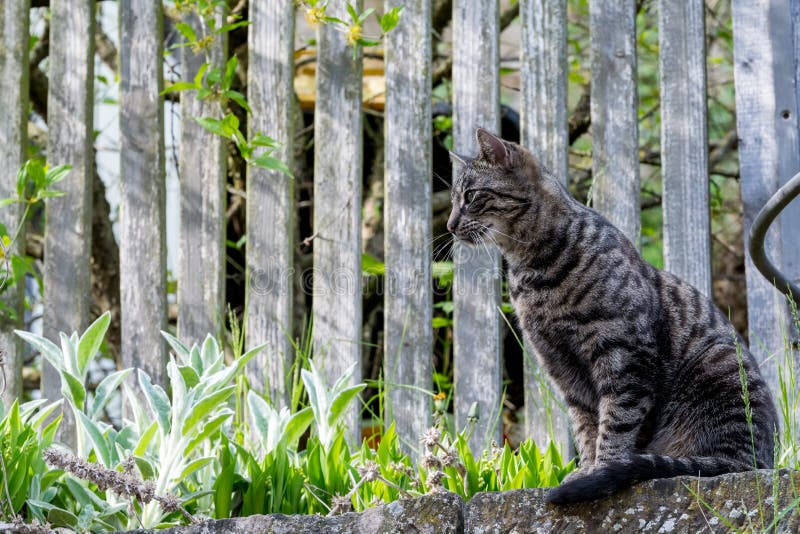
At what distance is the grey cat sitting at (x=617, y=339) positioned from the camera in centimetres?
247

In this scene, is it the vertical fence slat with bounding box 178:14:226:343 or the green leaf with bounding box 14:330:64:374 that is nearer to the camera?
the green leaf with bounding box 14:330:64:374

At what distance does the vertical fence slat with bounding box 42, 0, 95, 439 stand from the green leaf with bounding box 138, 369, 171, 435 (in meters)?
0.92

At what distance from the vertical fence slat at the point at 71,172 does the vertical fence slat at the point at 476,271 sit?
1223mm

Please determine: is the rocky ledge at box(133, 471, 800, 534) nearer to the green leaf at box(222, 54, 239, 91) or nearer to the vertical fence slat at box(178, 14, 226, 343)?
the vertical fence slat at box(178, 14, 226, 343)

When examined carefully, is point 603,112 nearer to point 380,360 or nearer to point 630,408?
point 630,408

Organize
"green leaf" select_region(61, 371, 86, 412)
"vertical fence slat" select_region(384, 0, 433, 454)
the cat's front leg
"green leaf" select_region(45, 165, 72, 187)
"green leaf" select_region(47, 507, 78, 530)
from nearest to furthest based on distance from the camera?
"green leaf" select_region(47, 507, 78, 530), the cat's front leg, "green leaf" select_region(61, 371, 86, 412), "green leaf" select_region(45, 165, 72, 187), "vertical fence slat" select_region(384, 0, 433, 454)

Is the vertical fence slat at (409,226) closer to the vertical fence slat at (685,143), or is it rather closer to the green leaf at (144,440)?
the vertical fence slat at (685,143)

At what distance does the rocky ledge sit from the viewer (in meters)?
1.85

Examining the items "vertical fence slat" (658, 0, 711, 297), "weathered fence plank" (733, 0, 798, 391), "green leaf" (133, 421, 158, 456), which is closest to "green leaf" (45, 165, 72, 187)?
"green leaf" (133, 421, 158, 456)

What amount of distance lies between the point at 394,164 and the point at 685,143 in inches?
36.2

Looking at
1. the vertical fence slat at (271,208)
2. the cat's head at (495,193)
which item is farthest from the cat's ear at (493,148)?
the vertical fence slat at (271,208)

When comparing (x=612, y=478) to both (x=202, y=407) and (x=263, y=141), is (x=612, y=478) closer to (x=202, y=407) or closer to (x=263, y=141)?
(x=202, y=407)

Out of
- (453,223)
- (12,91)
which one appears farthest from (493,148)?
(12,91)

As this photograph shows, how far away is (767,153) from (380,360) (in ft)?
6.20
